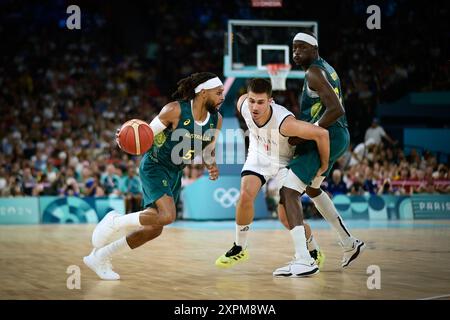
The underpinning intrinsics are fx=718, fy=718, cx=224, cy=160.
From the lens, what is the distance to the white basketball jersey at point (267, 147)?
23.1 ft

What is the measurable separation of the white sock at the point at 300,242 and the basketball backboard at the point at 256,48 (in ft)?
29.5

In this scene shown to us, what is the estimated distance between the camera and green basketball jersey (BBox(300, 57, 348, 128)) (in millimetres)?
7086

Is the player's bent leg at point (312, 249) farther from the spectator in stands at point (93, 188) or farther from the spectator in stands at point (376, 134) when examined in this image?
the spectator in stands at point (376, 134)

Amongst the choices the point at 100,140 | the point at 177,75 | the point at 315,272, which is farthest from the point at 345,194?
the point at 315,272

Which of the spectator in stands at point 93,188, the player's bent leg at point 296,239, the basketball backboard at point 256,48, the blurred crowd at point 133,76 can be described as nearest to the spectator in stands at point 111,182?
the blurred crowd at point 133,76

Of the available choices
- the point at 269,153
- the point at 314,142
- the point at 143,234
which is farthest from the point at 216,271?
the point at 314,142

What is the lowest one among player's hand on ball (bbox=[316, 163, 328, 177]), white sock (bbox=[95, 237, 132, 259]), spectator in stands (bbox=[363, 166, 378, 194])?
spectator in stands (bbox=[363, 166, 378, 194])

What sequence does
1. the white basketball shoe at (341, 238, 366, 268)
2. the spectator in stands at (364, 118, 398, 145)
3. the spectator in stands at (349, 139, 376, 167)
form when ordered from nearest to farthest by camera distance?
1. the white basketball shoe at (341, 238, 366, 268)
2. the spectator in stands at (349, 139, 376, 167)
3. the spectator in stands at (364, 118, 398, 145)

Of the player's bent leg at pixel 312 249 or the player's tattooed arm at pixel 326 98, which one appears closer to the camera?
the player's tattooed arm at pixel 326 98

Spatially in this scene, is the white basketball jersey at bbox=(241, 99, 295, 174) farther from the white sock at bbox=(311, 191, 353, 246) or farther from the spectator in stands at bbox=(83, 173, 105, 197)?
the spectator in stands at bbox=(83, 173, 105, 197)

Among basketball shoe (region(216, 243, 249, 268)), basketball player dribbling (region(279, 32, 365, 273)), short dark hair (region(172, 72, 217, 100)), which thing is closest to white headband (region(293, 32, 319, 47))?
basketball player dribbling (region(279, 32, 365, 273))

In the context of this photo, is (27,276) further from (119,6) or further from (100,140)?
(119,6)

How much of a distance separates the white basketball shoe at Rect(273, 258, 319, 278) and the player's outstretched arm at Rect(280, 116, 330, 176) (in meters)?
1.02

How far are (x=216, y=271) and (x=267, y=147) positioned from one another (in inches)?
53.1
